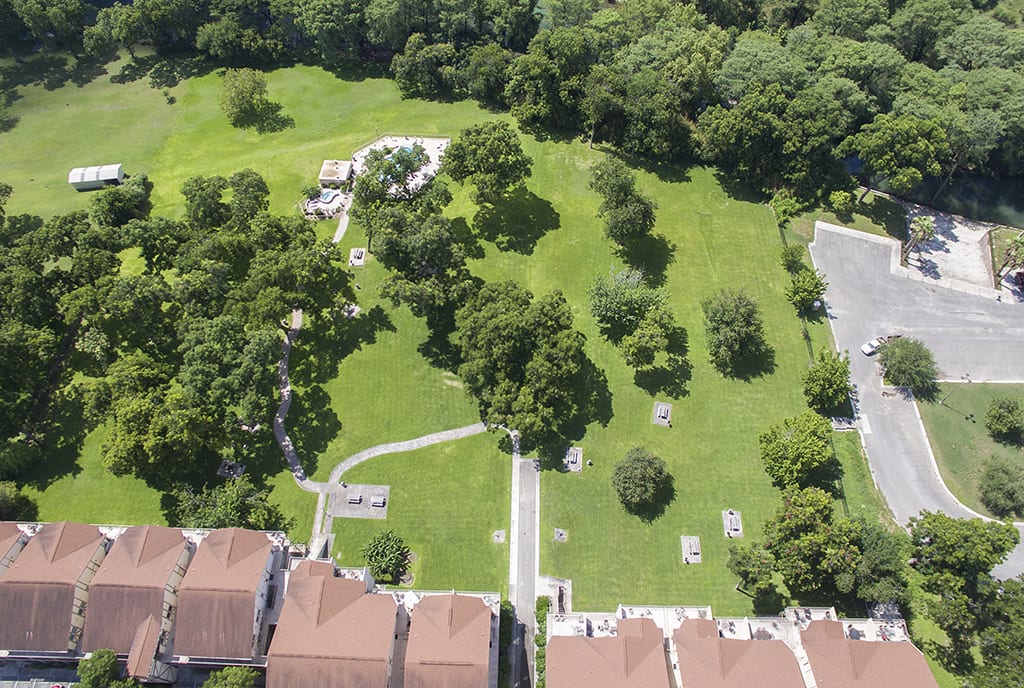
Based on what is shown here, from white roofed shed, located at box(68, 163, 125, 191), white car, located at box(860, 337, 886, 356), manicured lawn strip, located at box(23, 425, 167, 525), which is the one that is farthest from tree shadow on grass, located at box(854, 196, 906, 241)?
white roofed shed, located at box(68, 163, 125, 191)

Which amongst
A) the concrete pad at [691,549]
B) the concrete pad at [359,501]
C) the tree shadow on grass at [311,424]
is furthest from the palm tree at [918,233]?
the tree shadow on grass at [311,424]

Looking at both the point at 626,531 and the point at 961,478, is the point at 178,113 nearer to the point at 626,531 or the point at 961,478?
the point at 626,531

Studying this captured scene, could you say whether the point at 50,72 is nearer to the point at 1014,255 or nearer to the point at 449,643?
the point at 449,643

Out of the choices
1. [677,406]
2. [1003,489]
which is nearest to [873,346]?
[1003,489]

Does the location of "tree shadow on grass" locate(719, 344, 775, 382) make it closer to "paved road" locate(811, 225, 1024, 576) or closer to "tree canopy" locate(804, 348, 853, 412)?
"tree canopy" locate(804, 348, 853, 412)

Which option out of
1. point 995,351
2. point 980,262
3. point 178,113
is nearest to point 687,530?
point 995,351

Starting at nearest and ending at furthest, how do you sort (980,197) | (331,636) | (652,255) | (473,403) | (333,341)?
(331,636) → (473,403) → (333,341) → (652,255) → (980,197)
